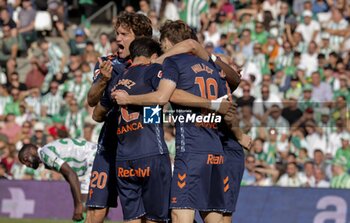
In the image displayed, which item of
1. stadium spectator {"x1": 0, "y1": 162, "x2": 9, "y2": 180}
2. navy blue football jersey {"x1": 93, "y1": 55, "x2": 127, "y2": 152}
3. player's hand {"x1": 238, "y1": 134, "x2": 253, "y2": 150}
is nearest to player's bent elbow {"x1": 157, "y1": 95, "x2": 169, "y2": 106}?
navy blue football jersey {"x1": 93, "y1": 55, "x2": 127, "y2": 152}

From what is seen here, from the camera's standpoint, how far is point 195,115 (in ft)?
34.5

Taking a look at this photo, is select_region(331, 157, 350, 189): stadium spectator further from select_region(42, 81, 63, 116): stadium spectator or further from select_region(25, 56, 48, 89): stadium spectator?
select_region(25, 56, 48, 89): stadium spectator

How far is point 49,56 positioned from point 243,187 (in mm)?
8155

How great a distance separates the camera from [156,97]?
10195mm

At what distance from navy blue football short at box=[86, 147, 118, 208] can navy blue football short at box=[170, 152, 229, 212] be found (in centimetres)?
114

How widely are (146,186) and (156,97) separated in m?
0.90

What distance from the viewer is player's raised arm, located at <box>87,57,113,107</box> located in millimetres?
10688

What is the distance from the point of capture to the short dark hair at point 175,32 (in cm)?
1058

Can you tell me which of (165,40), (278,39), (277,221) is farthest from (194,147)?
(278,39)

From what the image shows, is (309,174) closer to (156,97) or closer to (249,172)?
(249,172)

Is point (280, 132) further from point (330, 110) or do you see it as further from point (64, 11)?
point (64, 11)

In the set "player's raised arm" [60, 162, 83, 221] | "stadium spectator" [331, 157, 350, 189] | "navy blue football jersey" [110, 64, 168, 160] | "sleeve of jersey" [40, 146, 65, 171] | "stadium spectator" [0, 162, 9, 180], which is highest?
"navy blue football jersey" [110, 64, 168, 160]

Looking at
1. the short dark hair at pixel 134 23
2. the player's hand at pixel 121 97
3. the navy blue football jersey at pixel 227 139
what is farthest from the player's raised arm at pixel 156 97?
the navy blue football jersey at pixel 227 139

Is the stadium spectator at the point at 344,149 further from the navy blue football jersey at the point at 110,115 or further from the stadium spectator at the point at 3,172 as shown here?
the navy blue football jersey at the point at 110,115
